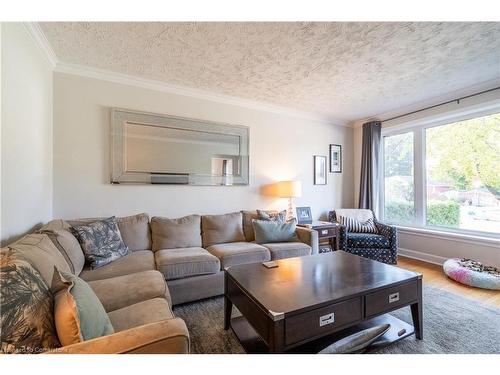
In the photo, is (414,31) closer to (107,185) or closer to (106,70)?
(106,70)

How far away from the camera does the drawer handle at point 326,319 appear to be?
4.01ft

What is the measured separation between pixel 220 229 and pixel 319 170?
219 centimetres

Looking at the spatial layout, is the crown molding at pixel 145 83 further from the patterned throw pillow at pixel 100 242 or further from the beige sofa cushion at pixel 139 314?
the beige sofa cushion at pixel 139 314

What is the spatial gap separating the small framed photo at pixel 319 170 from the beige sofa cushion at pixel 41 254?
11.5 ft

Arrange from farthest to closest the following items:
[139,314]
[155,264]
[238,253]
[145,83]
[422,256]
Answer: [422,256]
[145,83]
[238,253]
[155,264]
[139,314]

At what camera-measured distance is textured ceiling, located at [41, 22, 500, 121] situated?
1795mm

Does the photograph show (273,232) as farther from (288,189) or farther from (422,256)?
(422,256)

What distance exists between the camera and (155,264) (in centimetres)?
201

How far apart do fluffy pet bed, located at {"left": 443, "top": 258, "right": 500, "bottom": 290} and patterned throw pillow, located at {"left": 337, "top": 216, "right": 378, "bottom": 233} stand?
935mm

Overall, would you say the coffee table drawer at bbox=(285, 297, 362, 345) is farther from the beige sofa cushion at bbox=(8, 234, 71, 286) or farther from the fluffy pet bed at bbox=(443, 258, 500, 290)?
the fluffy pet bed at bbox=(443, 258, 500, 290)

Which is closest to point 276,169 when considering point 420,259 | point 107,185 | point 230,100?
point 230,100

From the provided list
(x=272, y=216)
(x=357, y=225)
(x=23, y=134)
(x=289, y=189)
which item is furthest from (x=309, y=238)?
(x=23, y=134)

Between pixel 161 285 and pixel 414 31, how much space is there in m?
2.77

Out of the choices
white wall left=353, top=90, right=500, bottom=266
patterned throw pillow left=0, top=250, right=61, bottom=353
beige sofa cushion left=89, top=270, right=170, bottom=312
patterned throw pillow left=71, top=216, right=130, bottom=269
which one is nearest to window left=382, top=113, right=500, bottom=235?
white wall left=353, top=90, right=500, bottom=266
